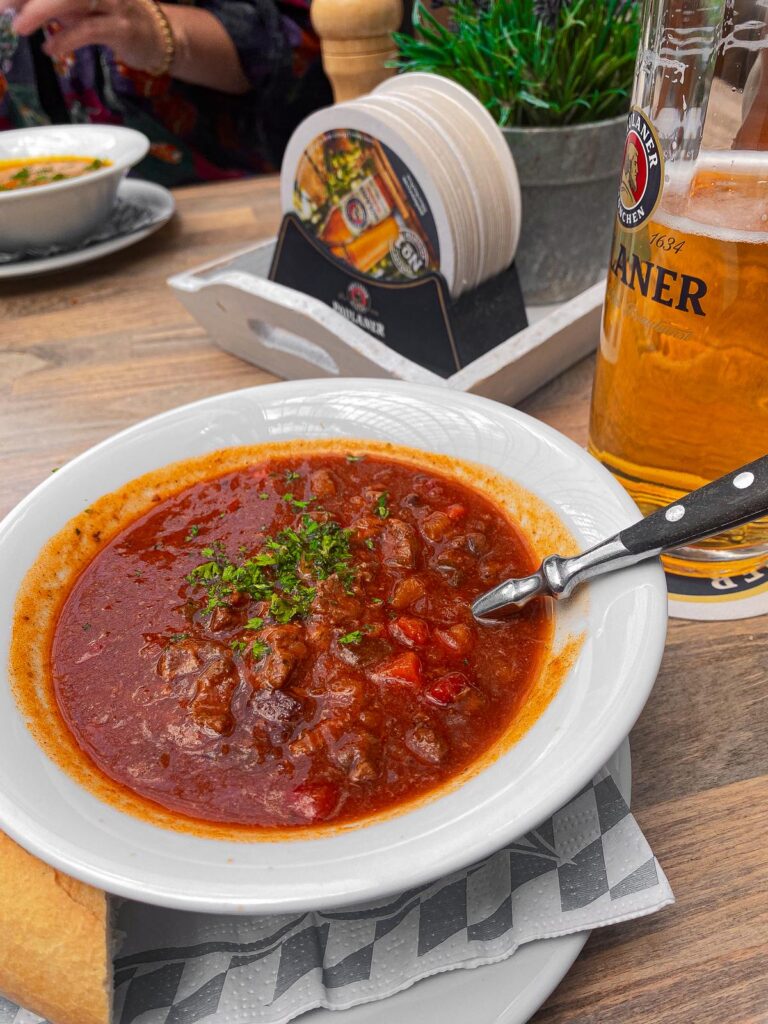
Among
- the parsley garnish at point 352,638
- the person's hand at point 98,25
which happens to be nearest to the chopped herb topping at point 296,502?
the parsley garnish at point 352,638

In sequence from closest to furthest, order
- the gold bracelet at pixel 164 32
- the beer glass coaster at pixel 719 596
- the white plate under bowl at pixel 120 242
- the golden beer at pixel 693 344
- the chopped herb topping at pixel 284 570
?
the golden beer at pixel 693 344 < the chopped herb topping at pixel 284 570 < the beer glass coaster at pixel 719 596 < the white plate under bowl at pixel 120 242 < the gold bracelet at pixel 164 32

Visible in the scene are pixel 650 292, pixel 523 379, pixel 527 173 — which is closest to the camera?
pixel 650 292

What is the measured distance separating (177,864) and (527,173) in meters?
2.06

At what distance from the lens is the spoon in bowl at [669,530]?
1.20 metres

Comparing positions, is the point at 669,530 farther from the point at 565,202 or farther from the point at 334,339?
the point at 565,202

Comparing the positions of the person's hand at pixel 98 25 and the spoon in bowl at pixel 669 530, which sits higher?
the person's hand at pixel 98 25

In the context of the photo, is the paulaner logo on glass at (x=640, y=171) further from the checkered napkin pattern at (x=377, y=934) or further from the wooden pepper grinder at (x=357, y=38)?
the wooden pepper grinder at (x=357, y=38)

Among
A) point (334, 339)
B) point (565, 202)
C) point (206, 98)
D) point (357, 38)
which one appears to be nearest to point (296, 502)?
point (334, 339)

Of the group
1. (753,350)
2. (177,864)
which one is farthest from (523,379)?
(177,864)

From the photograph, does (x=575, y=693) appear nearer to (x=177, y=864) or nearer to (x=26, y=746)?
(x=177, y=864)

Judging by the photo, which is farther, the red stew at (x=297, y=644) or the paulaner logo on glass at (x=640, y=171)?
the paulaner logo on glass at (x=640, y=171)

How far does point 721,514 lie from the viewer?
1210mm

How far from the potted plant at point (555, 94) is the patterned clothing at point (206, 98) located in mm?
2207

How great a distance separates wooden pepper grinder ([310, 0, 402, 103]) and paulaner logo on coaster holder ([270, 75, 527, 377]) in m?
0.35
